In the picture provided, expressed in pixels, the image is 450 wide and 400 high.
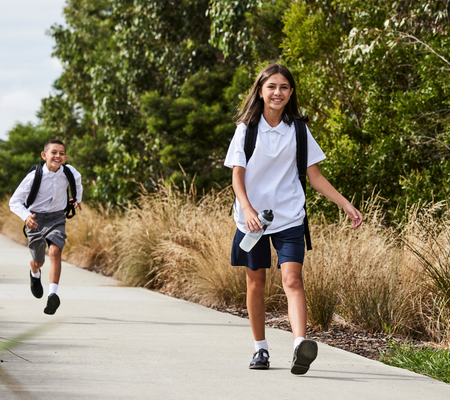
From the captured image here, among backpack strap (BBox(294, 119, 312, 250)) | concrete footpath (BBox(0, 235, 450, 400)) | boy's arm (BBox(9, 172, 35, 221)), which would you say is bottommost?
concrete footpath (BBox(0, 235, 450, 400))

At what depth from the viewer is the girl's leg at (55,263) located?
6.25 meters

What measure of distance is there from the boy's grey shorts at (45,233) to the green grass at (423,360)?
3406 millimetres

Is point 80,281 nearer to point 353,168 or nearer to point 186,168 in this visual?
point 353,168

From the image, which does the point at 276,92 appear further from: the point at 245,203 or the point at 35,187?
the point at 35,187

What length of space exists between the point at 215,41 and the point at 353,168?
5.02 m

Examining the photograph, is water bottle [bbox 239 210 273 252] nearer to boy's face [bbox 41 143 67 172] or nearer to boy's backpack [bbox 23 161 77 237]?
boy's backpack [bbox 23 161 77 237]

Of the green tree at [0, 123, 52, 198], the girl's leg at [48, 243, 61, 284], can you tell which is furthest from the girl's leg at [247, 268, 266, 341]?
the green tree at [0, 123, 52, 198]

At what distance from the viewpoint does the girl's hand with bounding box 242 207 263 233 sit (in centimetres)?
370

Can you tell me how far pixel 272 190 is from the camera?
4.01 metres

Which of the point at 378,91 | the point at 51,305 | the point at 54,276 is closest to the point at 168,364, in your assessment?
the point at 51,305

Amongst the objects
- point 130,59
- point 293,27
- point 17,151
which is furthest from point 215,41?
point 17,151

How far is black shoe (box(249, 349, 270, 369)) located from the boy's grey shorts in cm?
295

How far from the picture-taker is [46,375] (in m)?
3.82

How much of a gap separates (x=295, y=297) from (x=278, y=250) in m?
0.34
